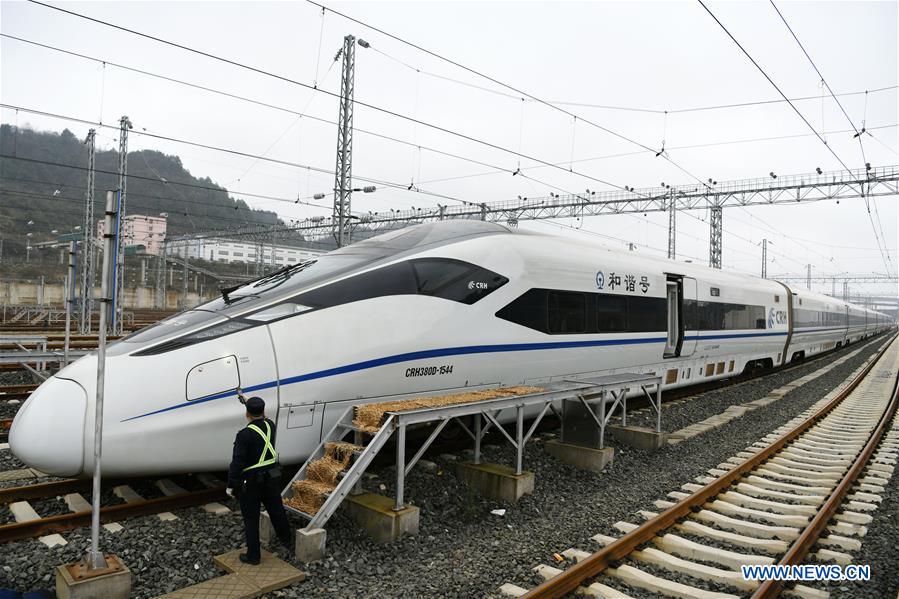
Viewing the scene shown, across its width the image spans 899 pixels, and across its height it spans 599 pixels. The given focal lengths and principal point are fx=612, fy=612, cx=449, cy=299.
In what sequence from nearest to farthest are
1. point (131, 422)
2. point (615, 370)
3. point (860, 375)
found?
point (131, 422), point (615, 370), point (860, 375)

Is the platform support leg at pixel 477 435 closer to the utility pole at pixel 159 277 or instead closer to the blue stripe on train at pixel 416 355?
the blue stripe on train at pixel 416 355

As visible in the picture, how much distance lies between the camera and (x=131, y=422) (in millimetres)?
5293

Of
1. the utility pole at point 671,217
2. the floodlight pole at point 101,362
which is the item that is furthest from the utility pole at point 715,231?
the floodlight pole at point 101,362

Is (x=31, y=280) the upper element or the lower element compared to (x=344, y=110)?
lower

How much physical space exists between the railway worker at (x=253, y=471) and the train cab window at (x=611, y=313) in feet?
21.3

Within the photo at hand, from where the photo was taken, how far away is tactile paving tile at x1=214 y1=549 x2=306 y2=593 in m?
4.57

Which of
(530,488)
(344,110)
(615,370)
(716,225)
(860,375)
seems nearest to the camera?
(530,488)

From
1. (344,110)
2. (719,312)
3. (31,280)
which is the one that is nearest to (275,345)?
(344,110)

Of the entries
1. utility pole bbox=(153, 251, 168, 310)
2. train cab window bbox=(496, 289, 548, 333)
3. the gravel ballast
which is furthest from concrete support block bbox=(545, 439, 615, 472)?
utility pole bbox=(153, 251, 168, 310)

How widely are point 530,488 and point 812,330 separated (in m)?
21.8

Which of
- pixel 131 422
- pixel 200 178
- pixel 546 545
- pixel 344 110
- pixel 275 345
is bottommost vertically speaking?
pixel 546 545

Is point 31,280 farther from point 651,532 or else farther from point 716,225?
point 651,532

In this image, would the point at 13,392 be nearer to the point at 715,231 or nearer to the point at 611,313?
the point at 611,313

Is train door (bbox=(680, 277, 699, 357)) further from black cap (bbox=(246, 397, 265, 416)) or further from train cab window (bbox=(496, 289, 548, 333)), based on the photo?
black cap (bbox=(246, 397, 265, 416))
